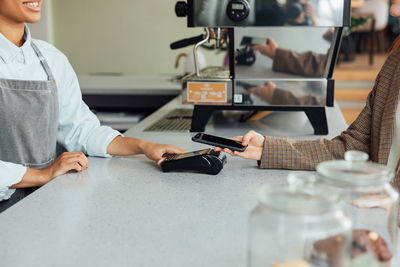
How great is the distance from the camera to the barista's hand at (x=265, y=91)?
1.92 m

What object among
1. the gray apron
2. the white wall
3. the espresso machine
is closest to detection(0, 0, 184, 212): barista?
the gray apron

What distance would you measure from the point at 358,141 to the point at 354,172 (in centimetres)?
83

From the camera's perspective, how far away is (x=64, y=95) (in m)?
1.72

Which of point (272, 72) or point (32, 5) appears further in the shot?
point (272, 72)

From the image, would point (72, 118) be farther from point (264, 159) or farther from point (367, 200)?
point (367, 200)

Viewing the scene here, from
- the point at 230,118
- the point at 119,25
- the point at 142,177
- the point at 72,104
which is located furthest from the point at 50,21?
the point at 142,177

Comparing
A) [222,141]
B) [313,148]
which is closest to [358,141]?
[313,148]

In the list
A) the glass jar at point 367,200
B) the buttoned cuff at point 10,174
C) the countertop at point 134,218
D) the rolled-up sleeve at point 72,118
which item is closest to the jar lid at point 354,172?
the glass jar at point 367,200

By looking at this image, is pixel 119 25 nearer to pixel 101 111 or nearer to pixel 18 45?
pixel 101 111

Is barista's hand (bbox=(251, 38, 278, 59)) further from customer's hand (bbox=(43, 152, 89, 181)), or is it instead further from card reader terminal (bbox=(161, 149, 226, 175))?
customer's hand (bbox=(43, 152, 89, 181))

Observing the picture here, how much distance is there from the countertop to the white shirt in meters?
0.12

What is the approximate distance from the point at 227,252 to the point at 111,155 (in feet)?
2.58

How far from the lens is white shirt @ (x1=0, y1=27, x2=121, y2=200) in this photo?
5.14 ft

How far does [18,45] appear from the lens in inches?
64.2
